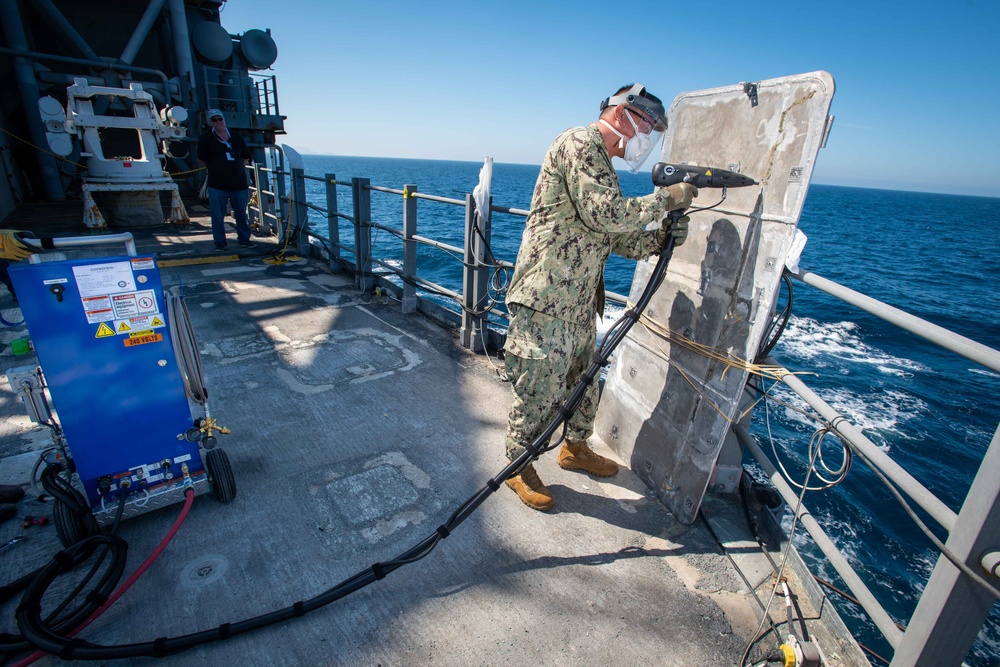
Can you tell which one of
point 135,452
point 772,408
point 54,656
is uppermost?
point 135,452

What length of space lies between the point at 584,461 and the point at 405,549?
118 cm

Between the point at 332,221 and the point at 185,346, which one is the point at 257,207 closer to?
the point at 332,221

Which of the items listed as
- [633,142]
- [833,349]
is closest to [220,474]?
[633,142]

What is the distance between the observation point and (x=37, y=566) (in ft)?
6.88

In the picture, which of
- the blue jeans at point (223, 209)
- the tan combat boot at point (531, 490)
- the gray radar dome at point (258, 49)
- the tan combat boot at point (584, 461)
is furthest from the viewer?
the gray radar dome at point (258, 49)

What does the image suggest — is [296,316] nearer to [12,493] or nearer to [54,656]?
[12,493]

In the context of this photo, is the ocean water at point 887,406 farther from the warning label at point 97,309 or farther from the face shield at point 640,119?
the warning label at point 97,309

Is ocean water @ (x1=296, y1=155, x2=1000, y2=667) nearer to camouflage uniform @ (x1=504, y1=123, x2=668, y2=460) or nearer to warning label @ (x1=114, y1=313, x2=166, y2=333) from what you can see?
camouflage uniform @ (x1=504, y1=123, x2=668, y2=460)

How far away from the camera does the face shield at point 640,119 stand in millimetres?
2221

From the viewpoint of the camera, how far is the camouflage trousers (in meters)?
2.48

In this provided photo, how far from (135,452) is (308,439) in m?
0.99

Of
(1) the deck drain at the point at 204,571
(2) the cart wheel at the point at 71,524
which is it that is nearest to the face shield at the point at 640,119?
(1) the deck drain at the point at 204,571

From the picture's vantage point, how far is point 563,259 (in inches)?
94.7

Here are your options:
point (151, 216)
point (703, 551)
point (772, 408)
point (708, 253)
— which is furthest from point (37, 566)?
point (772, 408)
